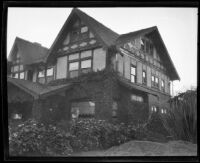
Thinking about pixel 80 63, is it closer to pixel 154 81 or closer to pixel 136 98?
pixel 136 98

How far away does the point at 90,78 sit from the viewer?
16125 mm

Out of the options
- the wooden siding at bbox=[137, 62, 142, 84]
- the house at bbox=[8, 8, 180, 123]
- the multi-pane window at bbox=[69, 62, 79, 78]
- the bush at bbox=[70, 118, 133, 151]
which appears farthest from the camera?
the wooden siding at bbox=[137, 62, 142, 84]

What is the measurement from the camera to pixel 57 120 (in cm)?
1616

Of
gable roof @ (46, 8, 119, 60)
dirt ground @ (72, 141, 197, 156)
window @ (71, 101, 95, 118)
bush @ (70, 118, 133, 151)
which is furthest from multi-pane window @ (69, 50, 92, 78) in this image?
dirt ground @ (72, 141, 197, 156)

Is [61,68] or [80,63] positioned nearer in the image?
[80,63]

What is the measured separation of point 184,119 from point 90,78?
8.20 metres

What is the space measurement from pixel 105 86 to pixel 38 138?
705cm

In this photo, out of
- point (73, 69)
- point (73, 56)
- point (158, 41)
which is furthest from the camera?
point (158, 41)

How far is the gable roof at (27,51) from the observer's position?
22.3 metres

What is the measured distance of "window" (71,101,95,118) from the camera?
16.7 m

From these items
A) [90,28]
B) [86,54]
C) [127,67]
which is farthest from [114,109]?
[90,28]

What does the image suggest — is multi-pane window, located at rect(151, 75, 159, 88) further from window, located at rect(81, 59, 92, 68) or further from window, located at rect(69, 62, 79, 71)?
window, located at rect(69, 62, 79, 71)
